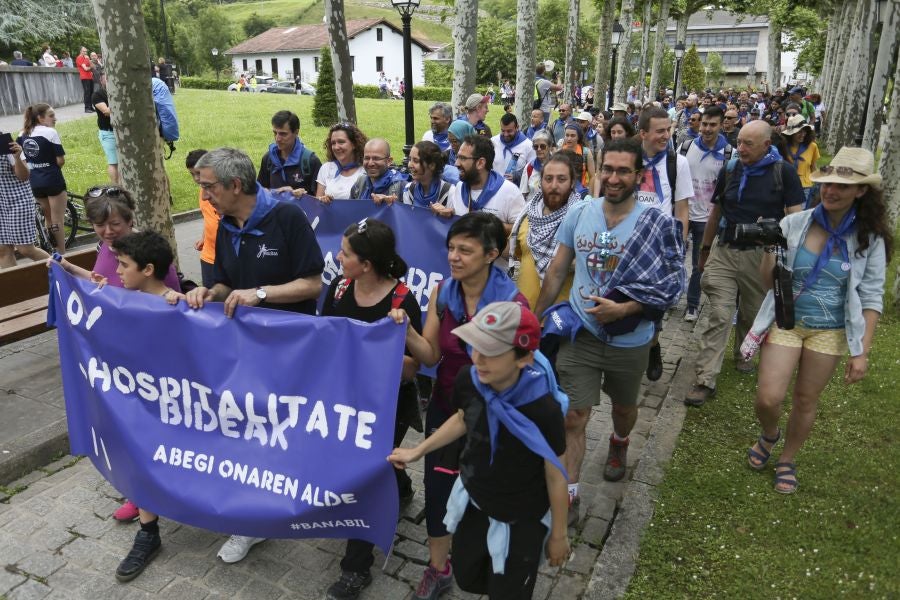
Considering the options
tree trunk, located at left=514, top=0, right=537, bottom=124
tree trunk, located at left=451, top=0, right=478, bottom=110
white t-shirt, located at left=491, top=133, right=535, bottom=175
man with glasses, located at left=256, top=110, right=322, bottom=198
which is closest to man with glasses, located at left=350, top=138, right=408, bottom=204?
man with glasses, located at left=256, top=110, right=322, bottom=198

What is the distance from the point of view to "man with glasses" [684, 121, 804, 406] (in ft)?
18.6

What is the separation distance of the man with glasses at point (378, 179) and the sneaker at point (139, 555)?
123 inches

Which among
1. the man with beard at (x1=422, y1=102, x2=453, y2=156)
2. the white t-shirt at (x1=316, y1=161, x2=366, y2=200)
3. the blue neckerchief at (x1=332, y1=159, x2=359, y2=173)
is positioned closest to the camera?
the white t-shirt at (x1=316, y1=161, x2=366, y2=200)

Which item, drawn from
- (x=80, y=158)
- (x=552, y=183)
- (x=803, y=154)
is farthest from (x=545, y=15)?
(x=552, y=183)

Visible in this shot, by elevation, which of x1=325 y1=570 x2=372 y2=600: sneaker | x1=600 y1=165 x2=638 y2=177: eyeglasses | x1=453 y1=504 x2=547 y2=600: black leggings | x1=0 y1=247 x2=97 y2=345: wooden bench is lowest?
x1=325 y1=570 x2=372 y2=600: sneaker

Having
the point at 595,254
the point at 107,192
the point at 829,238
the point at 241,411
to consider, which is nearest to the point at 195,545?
the point at 241,411

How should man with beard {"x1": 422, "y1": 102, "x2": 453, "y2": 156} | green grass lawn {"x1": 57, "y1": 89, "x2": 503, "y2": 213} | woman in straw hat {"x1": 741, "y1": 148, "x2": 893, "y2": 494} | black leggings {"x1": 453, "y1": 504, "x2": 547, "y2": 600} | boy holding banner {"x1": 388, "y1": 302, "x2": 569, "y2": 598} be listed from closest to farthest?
boy holding banner {"x1": 388, "y1": 302, "x2": 569, "y2": 598}
black leggings {"x1": 453, "y1": 504, "x2": 547, "y2": 600}
woman in straw hat {"x1": 741, "y1": 148, "x2": 893, "y2": 494}
man with beard {"x1": 422, "y1": 102, "x2": 453, "y2": 156}
green grass lawn {"x1": 57, "y1": 89, "x2": 503, "y2": 213}

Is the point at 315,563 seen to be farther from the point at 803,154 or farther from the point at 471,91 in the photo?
the point at 471,91

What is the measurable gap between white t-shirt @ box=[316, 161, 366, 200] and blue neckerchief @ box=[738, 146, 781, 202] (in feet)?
10.8

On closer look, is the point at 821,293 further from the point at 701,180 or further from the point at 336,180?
the point at 336,180

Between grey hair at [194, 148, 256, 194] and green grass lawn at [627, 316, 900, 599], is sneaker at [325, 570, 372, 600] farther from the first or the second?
grey hair at [194, 148, 256, 194]

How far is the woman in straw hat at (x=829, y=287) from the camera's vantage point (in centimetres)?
401

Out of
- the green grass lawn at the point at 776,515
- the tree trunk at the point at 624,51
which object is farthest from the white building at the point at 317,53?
the green grass lawn at the point at 776,515

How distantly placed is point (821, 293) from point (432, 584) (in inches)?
114
